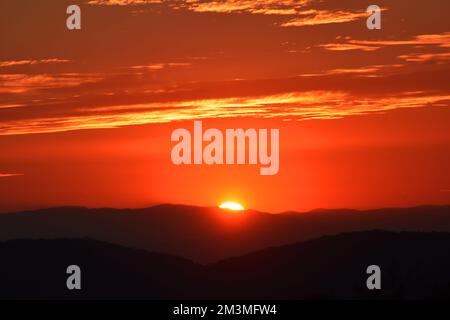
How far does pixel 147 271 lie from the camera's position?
108438 millimetres

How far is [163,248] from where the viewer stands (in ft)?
383

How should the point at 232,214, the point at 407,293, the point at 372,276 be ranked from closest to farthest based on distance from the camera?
the point at 372,276
the point at 407,293
the point at 232,214

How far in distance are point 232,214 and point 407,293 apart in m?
44.3

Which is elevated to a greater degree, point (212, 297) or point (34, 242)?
point (34, 242)

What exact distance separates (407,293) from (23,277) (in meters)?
53.4

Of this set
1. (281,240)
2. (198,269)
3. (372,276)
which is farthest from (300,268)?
(372,276)

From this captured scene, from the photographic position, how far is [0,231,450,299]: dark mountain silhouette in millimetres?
97688

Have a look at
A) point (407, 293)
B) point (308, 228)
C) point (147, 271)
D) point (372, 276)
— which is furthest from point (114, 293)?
point (372, 276)

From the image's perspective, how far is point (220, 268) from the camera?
333 feet

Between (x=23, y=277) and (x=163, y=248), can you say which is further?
(x=163, y=248)

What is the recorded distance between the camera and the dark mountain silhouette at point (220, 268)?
3846 inches

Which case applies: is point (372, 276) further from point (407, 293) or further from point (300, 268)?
point (300, 268)
